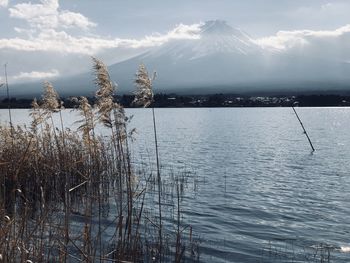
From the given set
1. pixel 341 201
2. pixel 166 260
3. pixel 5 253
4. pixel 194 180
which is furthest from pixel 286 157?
pixel 5 253

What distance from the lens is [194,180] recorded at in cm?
2223

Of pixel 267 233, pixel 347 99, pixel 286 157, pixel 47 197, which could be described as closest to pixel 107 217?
pixel 47 197

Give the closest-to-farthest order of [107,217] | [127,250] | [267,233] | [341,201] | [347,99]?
[127,250], [267,233], [107,217], [341,201], [347,99]

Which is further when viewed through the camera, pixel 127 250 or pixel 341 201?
pixel 341 201

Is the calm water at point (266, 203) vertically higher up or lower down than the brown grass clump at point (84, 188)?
lower down

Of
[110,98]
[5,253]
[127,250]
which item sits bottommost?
[127,250]

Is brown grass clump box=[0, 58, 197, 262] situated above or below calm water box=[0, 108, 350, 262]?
above

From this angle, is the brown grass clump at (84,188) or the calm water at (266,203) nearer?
the brown grass clump at (84,188)

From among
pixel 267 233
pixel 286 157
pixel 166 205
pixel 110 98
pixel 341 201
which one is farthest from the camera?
pixel 286 157

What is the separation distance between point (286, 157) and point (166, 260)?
25.4 m

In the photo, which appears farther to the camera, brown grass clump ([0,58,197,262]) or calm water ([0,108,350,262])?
calm water ([0,108,350,262])

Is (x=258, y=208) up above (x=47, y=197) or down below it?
below

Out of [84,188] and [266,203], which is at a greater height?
[84,188]

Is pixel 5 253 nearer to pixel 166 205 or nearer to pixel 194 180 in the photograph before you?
pixel 166 205
